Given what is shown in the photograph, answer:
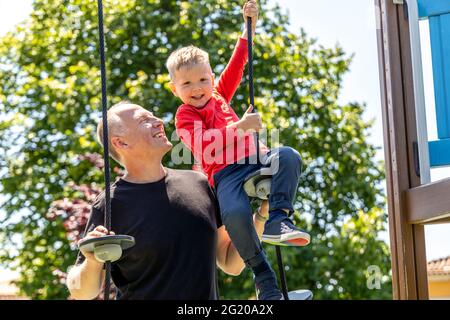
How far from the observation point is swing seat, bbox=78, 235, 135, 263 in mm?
2857

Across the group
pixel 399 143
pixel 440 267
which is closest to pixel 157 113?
pixel 440 267

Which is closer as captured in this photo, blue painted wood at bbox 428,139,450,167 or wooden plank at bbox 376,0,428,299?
blue painted wood at bbox 428,139,450,167

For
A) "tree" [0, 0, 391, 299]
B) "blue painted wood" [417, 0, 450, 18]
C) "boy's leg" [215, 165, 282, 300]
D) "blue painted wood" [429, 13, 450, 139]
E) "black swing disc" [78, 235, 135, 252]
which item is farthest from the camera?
"tree" [0, 0, 391, 299]

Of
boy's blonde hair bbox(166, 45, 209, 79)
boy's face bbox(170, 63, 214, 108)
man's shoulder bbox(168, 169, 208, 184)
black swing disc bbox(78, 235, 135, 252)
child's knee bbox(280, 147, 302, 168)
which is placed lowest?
black swing disc bbox(78, 235, 135, 252)

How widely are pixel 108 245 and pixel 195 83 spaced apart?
862 mm

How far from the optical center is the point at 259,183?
11.0ft

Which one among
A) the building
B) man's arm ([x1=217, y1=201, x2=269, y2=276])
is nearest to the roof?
the building

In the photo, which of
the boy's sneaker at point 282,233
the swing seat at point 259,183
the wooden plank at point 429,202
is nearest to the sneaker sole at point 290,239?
the boy's sneaker at point 282,233

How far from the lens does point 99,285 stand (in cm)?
316

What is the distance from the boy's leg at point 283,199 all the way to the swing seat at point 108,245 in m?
0.58

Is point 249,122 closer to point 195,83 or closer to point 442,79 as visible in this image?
point 195,83

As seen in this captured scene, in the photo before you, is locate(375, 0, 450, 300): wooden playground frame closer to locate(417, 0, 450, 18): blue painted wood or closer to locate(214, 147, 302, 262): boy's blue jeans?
locate(417, 0, 450, 18): blue painted wood

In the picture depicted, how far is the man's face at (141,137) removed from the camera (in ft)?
10.7

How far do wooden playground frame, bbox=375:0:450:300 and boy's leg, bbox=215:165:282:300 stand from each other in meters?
1.26
